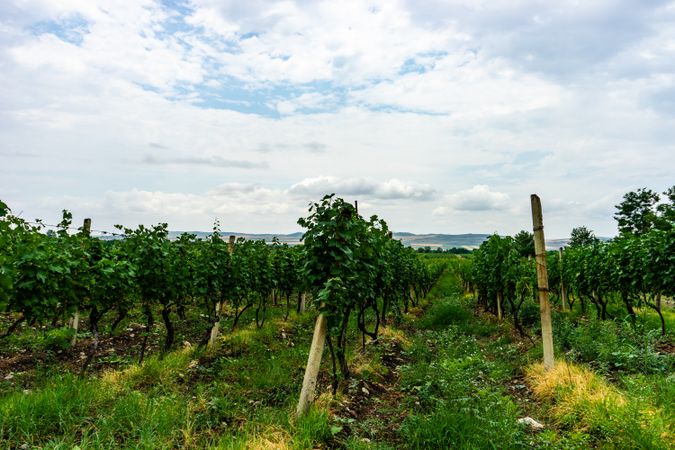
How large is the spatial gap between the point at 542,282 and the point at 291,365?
451 cm

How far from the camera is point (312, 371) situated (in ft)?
15.8

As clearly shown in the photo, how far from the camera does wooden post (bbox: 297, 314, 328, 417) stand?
15.3ft

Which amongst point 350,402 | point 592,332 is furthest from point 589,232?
point 350,402

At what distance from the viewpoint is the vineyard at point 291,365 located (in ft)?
13.3

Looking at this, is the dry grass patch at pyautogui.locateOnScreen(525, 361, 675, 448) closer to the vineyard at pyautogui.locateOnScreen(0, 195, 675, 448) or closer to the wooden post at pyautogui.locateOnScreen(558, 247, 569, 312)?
the vineyard at pyautogui.locateOnScreen(0, 195, 675, 448)

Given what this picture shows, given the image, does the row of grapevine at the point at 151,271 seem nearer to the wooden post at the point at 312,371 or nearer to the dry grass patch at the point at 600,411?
the wooden post at the point at 312,371

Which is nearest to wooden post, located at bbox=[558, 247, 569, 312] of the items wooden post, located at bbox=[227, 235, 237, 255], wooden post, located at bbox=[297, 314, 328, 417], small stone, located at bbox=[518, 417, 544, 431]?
wooden post, located at bbox=[227, 235, 237, 255]

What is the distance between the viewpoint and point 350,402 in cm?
541

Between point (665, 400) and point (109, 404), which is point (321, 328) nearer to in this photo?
point (109, 404)

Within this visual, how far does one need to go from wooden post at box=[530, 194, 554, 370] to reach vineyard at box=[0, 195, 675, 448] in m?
0.38

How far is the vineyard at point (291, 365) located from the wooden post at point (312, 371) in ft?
0.09

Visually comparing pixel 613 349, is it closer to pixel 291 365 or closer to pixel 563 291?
pixel 291 365

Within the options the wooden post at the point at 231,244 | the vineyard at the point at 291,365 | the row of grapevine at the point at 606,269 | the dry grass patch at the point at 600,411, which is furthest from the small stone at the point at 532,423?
the wooden post at the point at 231,244

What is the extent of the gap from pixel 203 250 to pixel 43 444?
5.54 m
